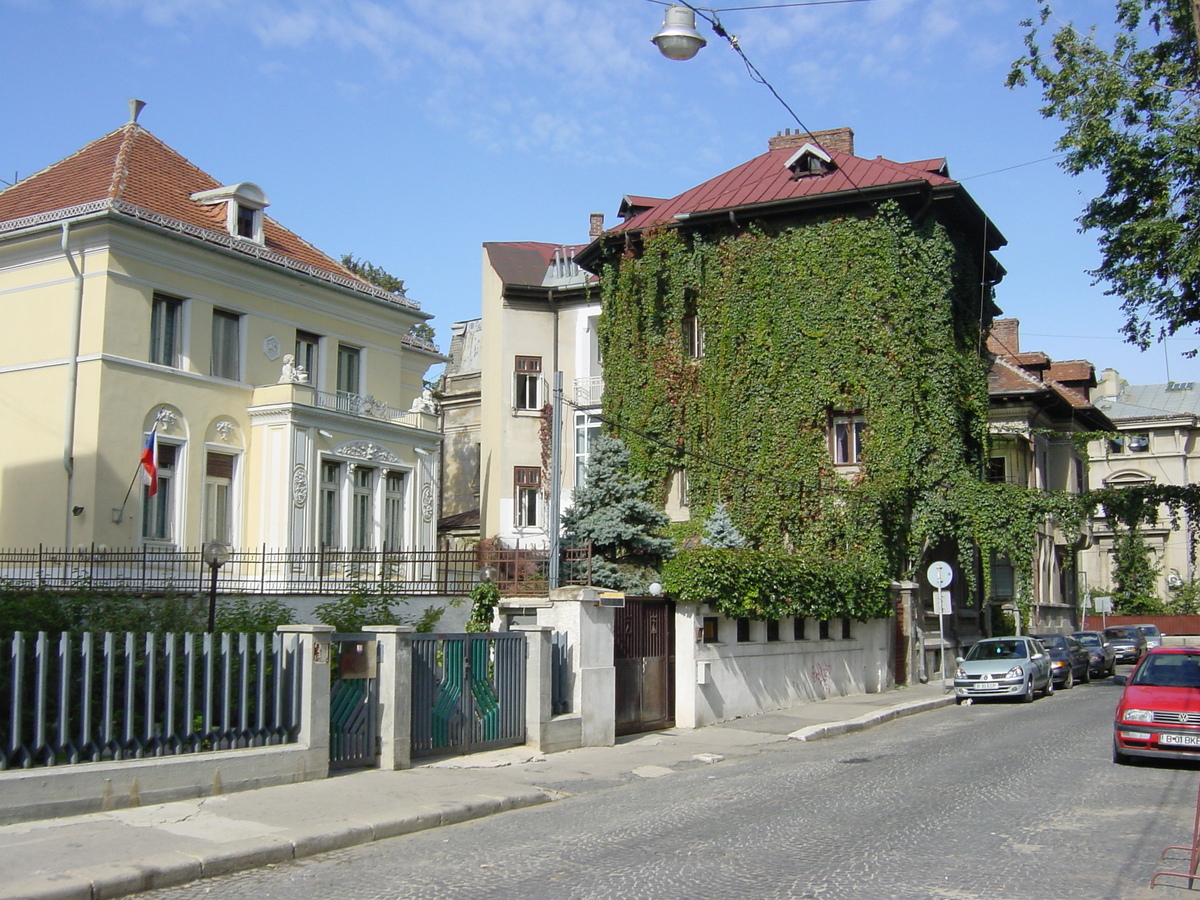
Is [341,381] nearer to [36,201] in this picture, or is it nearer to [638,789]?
[36,201]

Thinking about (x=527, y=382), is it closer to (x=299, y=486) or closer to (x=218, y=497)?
(x=299, y=486)

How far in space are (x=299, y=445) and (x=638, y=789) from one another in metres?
18.2

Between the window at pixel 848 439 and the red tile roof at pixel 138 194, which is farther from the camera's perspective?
the window at pixel 848 439

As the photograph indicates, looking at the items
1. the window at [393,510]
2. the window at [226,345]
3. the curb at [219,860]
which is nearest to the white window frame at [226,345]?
the window at [226,345]

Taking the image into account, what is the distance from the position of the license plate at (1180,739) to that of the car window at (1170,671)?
0.92 metres

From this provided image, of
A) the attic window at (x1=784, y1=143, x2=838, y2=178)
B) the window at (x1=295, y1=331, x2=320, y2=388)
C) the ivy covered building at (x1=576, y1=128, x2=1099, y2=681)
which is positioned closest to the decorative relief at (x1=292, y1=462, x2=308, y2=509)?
the window at (x1=295, y1=331, x2=320, y2=388)

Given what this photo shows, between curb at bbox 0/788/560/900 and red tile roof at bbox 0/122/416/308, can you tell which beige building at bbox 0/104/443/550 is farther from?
curb at bbox 0/788/560/900

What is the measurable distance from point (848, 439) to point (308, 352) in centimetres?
1476

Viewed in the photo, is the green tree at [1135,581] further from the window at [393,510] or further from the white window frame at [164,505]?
the white window frame at [164,505]

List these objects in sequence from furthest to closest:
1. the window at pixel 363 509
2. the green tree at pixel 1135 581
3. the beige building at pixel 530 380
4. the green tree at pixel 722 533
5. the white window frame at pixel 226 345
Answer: the green tree at pixel 1135 581, the beige building at pixel 530 380, the window at pixel 363 509, the white window frame at pixel 226 345, the green tree at pixel 722 533

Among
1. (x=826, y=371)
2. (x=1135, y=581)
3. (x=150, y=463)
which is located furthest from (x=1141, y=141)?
(x=1135, y=581)

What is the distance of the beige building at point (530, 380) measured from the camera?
117 ft

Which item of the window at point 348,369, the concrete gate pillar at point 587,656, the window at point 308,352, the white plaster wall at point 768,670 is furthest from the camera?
the window at point 348,369

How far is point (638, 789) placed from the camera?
13.2 metres
